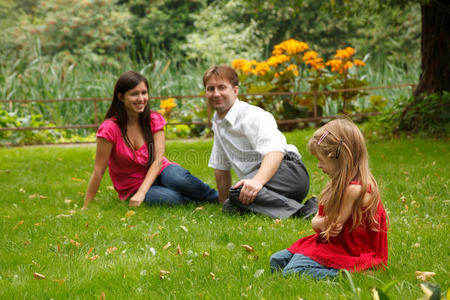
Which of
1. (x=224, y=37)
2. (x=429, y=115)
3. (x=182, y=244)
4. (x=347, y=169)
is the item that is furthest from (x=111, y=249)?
(x=224, y=37)

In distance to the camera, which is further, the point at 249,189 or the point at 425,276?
the point at 249,189

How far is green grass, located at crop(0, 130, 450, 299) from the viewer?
2.44m

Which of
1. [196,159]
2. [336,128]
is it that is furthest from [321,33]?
[336,128]

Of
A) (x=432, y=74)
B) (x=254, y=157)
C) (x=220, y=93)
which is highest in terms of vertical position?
(x=220, y=93)

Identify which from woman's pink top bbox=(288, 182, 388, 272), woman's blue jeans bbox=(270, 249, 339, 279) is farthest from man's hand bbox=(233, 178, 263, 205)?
woman's pink top bbox=(288, 182, 388, 272)

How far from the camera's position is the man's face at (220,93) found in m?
4.04

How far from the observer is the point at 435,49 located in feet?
24.4

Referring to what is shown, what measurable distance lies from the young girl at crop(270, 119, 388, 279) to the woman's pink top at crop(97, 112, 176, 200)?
2416 mm

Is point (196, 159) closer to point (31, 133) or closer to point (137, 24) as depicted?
point (31, 133)

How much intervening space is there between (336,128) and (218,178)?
2.17 m

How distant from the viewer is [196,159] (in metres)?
6.45

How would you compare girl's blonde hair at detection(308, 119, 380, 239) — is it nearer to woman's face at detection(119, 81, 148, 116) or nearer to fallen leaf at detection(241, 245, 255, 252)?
fallen leaf at detection(241, 245, 255, 252)

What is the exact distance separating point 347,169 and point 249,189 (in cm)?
153

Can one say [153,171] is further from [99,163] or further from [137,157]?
[99,163]
